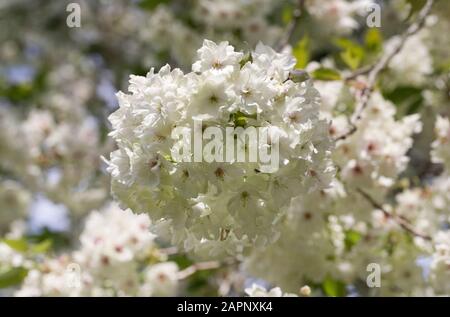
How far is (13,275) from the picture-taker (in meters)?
3.79

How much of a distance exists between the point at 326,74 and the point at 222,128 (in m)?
1.45

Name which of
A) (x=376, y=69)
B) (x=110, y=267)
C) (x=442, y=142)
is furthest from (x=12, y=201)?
(x=442, y=142)

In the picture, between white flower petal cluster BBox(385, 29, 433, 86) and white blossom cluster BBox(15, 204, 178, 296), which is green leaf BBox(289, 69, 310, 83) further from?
white flower petal cluster BBox(385, 29, 433, 86)

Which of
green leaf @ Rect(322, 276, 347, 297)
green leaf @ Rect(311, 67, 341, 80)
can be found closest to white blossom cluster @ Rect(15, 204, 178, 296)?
green leaf @ Rect(322, 276, 347, 297)

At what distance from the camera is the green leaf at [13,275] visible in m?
3.79

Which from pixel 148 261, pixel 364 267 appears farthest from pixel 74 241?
pixel 364 267

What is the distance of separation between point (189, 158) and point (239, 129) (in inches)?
7.2

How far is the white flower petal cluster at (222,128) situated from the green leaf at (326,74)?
1093mm

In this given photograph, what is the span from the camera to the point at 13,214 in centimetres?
666

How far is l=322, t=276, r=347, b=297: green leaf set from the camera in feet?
12.3

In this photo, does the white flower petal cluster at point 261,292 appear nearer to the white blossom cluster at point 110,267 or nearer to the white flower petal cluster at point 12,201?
the white blossom cluster at point 110,267

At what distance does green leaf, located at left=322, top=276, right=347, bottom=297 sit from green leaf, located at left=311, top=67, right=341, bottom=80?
3.55 feet

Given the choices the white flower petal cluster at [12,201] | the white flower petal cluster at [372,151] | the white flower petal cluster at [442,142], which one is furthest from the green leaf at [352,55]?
the white flower petal cluster at [12,201]
